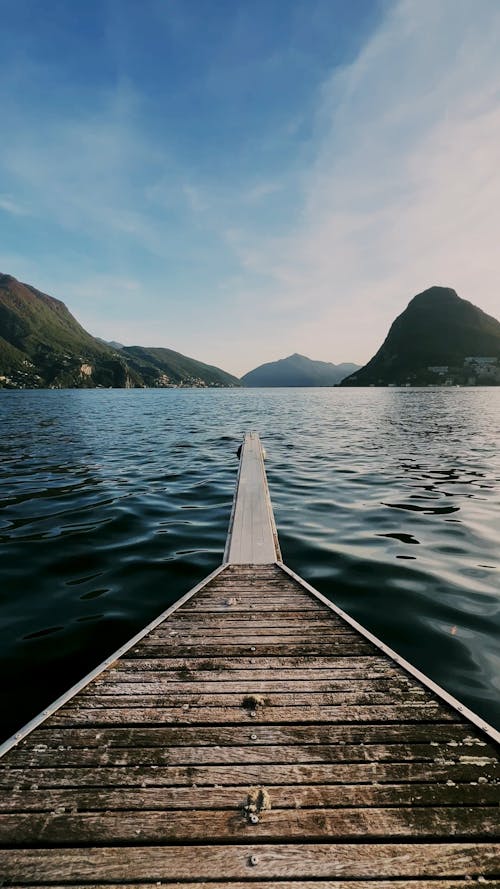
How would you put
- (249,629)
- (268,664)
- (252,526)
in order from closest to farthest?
1. (268,664)
2. (249,629)
3. (252,526)

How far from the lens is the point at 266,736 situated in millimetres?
3605

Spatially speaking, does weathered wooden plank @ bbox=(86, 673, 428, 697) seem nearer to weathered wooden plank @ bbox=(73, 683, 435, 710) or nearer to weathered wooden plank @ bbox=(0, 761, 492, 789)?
weathered wooden plank @ bbox=(73, 683, 435, 710)

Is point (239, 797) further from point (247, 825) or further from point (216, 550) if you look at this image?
point (216, 550)

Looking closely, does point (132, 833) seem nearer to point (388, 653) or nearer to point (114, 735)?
point (114, 735)

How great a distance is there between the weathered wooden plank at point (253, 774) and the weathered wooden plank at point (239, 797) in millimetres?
44

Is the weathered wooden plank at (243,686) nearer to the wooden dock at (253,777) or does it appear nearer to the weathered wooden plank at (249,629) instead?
the wooden dock at (253,777)

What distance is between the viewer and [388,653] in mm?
4805

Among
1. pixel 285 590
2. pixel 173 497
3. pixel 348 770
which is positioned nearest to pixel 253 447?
pixel 173 497

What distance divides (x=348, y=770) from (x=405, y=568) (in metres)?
5.72

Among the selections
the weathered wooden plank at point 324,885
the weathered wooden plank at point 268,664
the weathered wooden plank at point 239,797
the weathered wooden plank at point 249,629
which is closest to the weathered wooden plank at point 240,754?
the weathered wooden plank at point 239,797

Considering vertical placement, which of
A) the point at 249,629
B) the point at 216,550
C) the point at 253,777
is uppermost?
the point at 253,777

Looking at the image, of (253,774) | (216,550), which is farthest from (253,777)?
(216,550)

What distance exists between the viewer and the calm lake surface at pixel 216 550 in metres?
5.76

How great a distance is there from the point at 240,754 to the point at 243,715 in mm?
429
